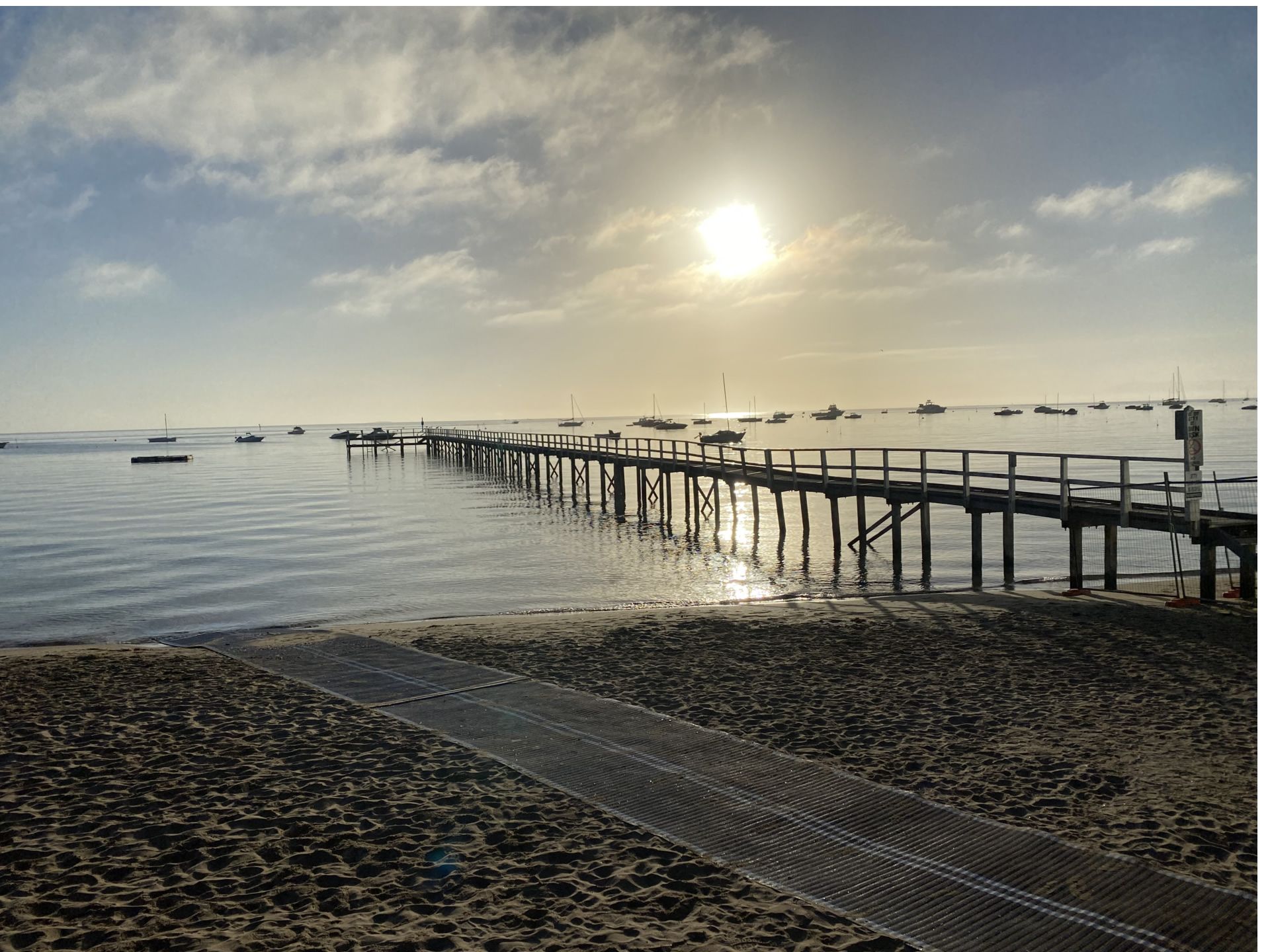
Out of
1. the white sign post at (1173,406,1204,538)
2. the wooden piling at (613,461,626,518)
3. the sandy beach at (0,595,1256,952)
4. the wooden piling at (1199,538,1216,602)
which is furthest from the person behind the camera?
the wooden piling at (613,461,626,518)

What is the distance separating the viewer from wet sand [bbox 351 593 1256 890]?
6609mm

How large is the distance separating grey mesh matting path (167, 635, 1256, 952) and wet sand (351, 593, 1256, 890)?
37cm

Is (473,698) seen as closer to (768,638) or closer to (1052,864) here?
(768,638)

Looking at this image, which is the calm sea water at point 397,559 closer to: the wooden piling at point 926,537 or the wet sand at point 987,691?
the wooden piling at point 926,537

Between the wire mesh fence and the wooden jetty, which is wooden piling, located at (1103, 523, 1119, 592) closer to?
the wooden jetty

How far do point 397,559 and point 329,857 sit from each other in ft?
76.1

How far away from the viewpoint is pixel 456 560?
27953 mm

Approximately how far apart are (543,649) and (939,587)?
12.2m

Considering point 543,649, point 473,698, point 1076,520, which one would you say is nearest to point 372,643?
point 543,649

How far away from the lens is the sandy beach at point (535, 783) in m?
5.24

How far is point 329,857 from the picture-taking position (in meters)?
6.04

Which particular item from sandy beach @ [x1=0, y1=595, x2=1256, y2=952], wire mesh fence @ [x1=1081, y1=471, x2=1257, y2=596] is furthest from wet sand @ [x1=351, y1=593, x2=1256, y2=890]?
wire mesh fence @ [x1=1081, y1=471, x2=1257, y2=596]

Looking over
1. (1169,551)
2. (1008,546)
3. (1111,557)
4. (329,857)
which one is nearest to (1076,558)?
(1111,557)

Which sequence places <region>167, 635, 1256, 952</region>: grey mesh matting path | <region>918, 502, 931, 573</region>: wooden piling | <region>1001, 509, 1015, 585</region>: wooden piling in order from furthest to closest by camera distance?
1. <region>918, 502, 931, 573</region>: wooden piling
2. <region>1001, 509, 1015, 585</region>: wooden piling
3. <region>167, 635, 1256, 952</region>: grey mesh matting path
